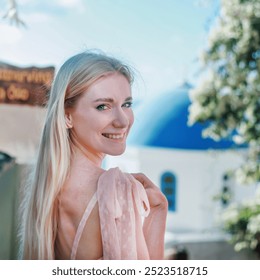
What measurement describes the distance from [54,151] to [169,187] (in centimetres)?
75

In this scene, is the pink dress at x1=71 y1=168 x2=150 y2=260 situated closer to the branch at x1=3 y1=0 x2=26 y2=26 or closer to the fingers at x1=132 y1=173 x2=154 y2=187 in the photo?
the fingers at x1=132 y1=173 x2=154 y2=187

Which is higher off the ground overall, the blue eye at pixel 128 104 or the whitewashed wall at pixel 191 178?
the blue eye at pixel 128 104

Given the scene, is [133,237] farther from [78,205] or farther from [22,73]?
[22,73]

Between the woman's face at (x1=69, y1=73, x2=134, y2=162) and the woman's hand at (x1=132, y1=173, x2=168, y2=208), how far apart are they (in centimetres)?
18

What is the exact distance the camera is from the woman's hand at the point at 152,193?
9.00ft

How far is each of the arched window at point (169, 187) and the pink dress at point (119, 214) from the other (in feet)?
1.36

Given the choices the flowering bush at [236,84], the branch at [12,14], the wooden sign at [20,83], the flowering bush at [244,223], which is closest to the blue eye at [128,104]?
the wooden sign at [20,83]

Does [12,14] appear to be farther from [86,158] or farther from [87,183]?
[87,183]

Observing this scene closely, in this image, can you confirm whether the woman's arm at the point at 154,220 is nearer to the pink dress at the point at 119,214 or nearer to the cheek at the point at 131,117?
the pink dress at the point at 119,214

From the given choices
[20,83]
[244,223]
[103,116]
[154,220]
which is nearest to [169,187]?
[154,220]

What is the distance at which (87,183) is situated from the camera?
268 centimetres

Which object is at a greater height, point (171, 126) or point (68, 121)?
point (171, 126)
